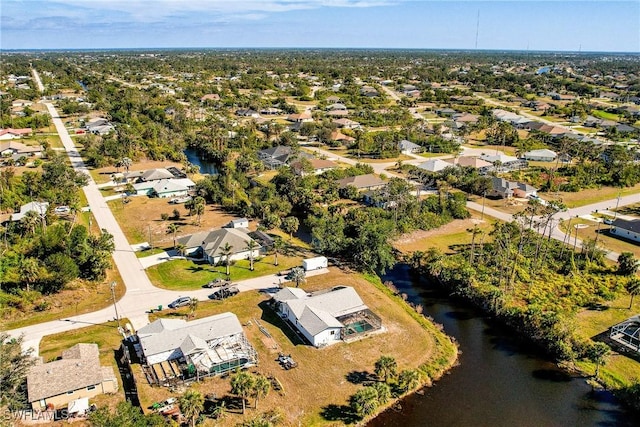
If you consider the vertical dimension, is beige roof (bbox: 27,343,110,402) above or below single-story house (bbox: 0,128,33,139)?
below

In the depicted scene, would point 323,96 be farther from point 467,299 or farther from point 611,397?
point 611,397

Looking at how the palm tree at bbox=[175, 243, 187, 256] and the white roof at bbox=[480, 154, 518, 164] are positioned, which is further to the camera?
the white roof at bbox=[480, 154, 518, 164]

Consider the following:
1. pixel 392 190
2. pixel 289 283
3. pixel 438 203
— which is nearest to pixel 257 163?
pixel 392 190

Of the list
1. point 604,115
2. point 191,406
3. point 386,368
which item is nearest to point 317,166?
point 386,368

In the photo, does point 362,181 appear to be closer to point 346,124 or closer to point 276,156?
point 276,156

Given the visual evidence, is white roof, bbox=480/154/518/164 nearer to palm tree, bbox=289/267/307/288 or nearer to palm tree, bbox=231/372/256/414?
palm tree, bbox=289/267/307/288

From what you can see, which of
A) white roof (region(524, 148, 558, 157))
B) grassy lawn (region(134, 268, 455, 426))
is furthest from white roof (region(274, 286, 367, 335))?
white roof (region(524, 148, 558, 157))
